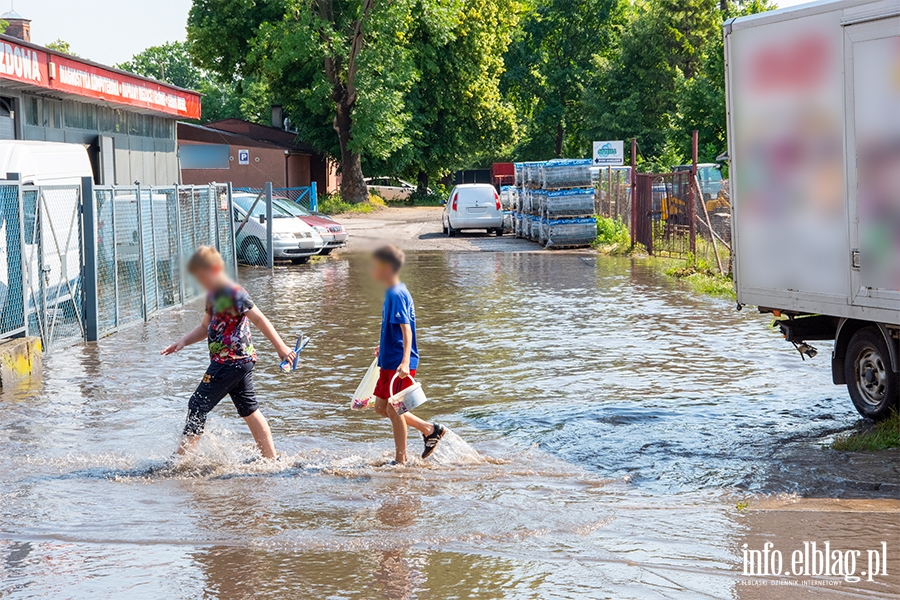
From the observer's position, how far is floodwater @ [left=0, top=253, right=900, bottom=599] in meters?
5.52

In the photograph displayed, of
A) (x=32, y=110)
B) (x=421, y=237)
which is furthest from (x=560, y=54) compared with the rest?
(x=32, y=110)

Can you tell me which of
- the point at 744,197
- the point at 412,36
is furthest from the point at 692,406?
the point at 412,36

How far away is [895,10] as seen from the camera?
24.9ft

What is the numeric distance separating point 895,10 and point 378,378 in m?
4.37

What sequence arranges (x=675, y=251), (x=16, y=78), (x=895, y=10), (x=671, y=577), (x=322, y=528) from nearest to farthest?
(x=671, y=577) → (x=322, y=528) → (x=895, y=10) → (x=16, y=78) → (x=675, y=251)

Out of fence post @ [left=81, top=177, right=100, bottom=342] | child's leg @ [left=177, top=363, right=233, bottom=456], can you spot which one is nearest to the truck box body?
child's leg @ [left=177, top=363, right=233, bottom=456]

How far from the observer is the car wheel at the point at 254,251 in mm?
25266

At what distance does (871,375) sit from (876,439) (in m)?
0.82

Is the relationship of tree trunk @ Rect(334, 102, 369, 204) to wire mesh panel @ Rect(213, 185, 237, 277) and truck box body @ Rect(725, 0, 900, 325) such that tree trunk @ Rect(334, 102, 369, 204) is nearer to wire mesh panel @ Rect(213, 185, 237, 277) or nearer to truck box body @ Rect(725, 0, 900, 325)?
wire mesh panel @ Rect(213, 185, 237, 277)

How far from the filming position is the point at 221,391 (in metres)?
7.46

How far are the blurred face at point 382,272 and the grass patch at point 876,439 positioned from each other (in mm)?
3504

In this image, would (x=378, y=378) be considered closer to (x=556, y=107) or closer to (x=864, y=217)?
(x=864, y=217)

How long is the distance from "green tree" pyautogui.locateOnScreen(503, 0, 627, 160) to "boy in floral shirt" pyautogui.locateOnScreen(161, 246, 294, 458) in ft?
241

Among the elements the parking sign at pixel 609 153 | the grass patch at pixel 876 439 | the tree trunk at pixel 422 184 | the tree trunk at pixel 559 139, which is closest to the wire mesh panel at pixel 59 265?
the grass patch at pixel 876 439
